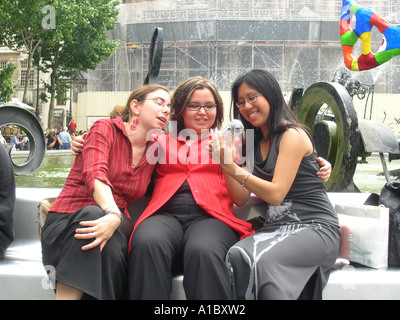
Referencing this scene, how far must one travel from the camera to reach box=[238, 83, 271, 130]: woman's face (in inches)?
86.2

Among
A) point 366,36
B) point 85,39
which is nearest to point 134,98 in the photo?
point 366,36

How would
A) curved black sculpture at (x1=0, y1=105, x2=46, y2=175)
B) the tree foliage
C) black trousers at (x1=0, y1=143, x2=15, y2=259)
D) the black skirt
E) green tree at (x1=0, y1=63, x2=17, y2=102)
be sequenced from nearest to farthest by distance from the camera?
the black skirt < black trousers at (x1=0, y1=143, x2=15, y2=259) < curved black sculpture at (x1=0, y1=105, x2=46, y2=175) < the tree foliage < green tree at (x1=0, y1=63, x2=17, y2=102)

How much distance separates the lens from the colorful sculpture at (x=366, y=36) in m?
5.64

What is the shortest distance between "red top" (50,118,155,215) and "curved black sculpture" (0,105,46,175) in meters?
2.62

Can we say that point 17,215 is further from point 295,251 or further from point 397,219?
point 397,219

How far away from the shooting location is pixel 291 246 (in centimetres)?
188

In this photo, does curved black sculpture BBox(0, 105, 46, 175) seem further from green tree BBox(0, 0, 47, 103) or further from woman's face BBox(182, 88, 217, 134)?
green tree BBox(0, 0, 47, 103)

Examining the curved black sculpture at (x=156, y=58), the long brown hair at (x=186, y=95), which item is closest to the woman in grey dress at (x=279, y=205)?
the long brown hair at (x=186, y=95)

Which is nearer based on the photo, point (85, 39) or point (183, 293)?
point (183, 293)

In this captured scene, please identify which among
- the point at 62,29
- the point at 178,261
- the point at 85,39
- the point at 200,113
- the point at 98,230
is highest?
the point at 62,29

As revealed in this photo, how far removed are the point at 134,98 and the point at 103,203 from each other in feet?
2.36

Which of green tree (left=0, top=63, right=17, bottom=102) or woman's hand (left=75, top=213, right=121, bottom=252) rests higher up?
green tree (left=0, top=63, right=17, bottom=102)

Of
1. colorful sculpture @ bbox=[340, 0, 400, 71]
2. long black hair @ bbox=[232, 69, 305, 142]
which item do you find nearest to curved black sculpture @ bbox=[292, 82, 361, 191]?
colorful sculpture @ bbox=[340, 0, 400, 71]

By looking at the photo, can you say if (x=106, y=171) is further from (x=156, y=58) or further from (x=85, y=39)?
(x=85, y=39)
